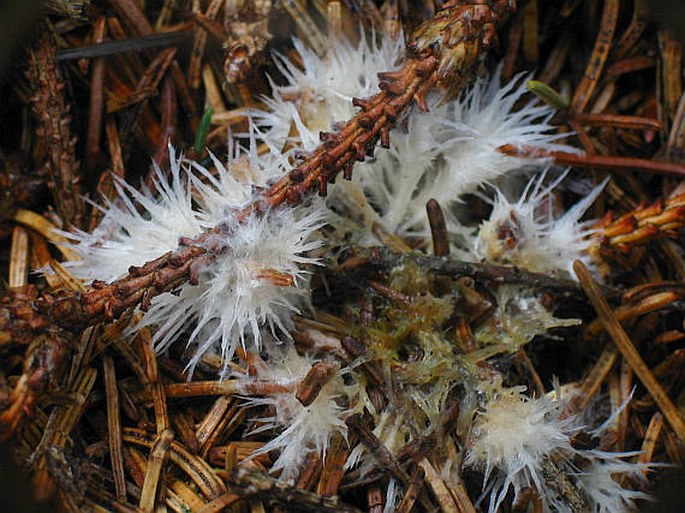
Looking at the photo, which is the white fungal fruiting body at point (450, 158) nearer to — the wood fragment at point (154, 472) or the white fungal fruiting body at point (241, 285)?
the white fungal fruiting body at point (241, 285)

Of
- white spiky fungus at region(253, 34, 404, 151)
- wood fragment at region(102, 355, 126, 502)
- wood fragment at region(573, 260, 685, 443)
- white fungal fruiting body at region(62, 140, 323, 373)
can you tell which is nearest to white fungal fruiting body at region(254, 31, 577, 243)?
white spiky fungus at region(253, 34, 404, 151)

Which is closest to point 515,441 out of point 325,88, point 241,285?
point 241,285

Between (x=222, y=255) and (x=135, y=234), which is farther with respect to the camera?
(x=135, y=234)

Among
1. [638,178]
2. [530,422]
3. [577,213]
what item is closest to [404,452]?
[530,422]

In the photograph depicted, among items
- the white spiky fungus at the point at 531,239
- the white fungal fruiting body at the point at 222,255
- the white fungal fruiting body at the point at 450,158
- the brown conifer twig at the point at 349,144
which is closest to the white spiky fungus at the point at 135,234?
the white fungal fruiting body at the point at 222,255

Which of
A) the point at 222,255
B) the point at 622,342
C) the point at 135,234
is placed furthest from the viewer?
the point at 622,342

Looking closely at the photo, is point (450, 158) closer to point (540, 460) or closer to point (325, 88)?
point (325, 88)

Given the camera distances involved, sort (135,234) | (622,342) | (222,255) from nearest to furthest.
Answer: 1. (222,255)
2. (135,234)
3. (622,342)

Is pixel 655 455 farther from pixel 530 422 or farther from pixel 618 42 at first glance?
pixel 618 42
